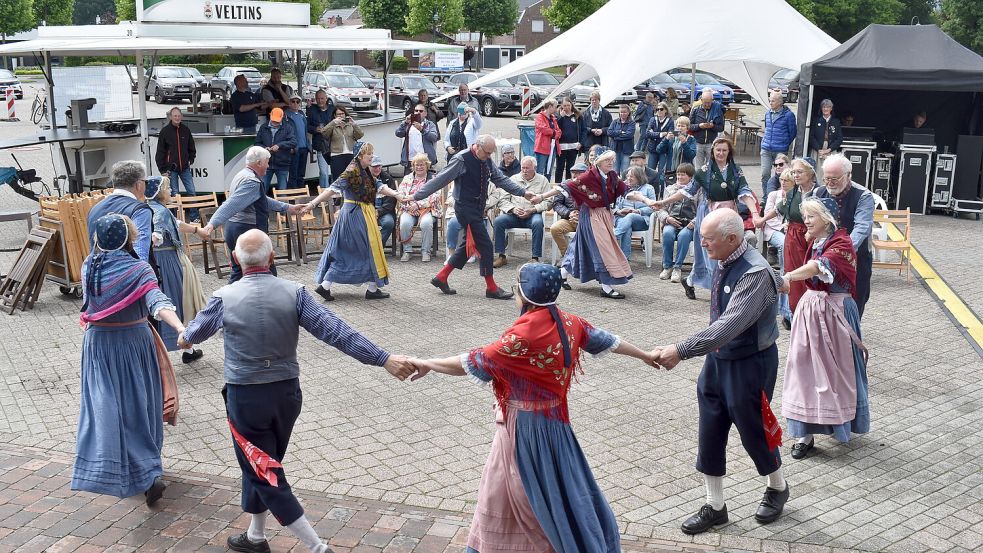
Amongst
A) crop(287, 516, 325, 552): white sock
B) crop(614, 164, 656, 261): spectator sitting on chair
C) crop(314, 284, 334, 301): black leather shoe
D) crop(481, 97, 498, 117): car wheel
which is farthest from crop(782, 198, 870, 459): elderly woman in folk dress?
crop(481, 97, 498, 117): car wheel

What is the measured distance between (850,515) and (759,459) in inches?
27.7

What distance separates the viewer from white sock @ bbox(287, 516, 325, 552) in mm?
4707

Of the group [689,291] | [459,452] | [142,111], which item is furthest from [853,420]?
[142,111]

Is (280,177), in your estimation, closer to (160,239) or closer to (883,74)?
(160,239)

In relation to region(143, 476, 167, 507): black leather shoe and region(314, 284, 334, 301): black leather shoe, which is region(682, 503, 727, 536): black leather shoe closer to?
region(143, 476, 167, 507): black leather shoe

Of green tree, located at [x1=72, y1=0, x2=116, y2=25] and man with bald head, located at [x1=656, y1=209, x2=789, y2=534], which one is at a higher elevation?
green tree, located at [x1=72, y1=0, x2=116, y2=25]

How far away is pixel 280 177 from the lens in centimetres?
1519

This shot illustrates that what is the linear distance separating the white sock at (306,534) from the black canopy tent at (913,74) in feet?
41.8

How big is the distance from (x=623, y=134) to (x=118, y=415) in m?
13.4

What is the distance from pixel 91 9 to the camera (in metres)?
105

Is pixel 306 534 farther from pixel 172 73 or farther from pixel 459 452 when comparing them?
pixel 172 73

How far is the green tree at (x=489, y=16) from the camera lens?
55.3 meters

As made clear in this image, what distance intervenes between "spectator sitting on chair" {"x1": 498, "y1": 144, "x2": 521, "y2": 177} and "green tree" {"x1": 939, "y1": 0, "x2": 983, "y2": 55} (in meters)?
41.0

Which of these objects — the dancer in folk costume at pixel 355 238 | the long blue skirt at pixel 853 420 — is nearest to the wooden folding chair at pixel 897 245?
the long blue skirt at pixel 853 420
